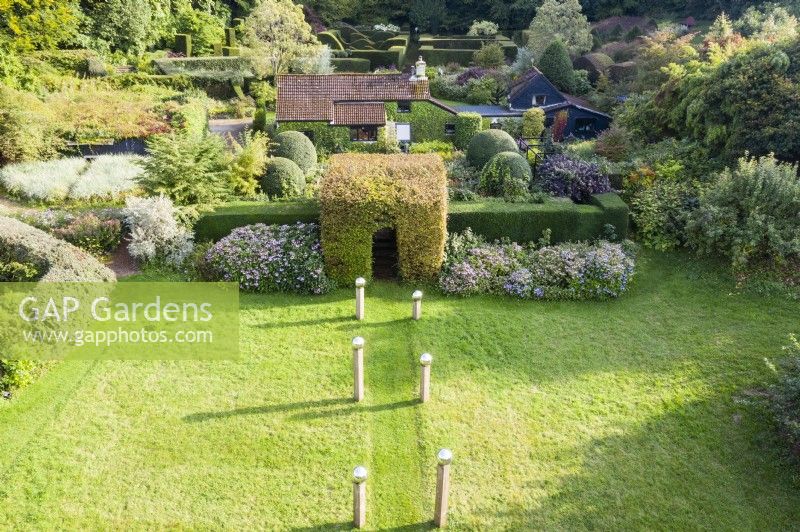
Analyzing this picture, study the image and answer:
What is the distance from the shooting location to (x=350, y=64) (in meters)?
38.0

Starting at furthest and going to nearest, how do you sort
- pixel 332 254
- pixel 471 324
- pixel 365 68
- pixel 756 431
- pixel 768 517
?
pixel 365 68
pixel 332 254
pixel 471 324
pixel 756 431
pixel 768 517

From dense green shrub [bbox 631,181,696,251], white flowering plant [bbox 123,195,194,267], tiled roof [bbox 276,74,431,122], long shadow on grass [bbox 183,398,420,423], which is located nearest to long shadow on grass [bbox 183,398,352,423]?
long shadow on grass [bbox 183,398,420,423]

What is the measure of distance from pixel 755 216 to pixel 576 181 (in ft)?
15.5

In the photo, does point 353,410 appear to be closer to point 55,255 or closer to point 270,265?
point 270,265

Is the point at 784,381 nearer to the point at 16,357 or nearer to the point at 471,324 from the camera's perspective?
the point at 471,324

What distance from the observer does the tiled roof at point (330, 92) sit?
22030 mm

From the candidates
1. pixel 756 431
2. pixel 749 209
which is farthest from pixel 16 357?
pixel 749 209

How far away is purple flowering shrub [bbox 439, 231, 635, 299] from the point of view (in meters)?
12.9

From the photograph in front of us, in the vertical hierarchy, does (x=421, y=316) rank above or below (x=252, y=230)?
below

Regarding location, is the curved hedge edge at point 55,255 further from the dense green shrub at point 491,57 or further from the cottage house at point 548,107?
the dense green shrub at point 491,57

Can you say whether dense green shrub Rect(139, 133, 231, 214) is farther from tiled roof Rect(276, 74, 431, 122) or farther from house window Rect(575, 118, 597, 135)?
house window Rect(575, 118, 597, 135)

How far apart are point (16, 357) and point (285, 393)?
14.8 ft

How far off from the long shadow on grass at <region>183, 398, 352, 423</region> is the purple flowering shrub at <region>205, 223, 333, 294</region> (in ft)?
12.7

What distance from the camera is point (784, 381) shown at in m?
8.56
